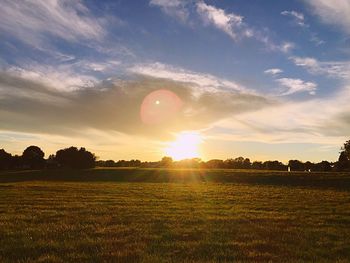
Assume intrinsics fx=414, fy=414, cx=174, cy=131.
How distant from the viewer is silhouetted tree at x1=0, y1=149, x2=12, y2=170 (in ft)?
470

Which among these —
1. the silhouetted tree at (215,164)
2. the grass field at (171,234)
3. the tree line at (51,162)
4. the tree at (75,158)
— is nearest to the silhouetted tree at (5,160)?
the tree line at (51,162)

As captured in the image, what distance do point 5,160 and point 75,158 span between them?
2408cm

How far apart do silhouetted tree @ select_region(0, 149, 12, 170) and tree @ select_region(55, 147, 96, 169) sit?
1615 cm

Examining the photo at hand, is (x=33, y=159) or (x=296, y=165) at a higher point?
(x=296, y=165)

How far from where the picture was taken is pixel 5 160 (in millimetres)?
144000

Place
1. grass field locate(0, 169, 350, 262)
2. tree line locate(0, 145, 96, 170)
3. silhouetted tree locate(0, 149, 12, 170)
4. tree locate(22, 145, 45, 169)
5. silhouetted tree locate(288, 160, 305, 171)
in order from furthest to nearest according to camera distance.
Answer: silhouetted tree locate(288, 160, 305, 171) → tree locate(22, 145, 45, 169) → tree line locate(0, 145, 96, 170) → silhouetted tree locate(0, 149, 12, 170) → grass field locate(0, 169, 350, 262)

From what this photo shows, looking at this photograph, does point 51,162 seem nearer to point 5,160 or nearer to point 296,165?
point 5,160

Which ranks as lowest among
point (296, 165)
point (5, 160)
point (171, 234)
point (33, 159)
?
point (171, 234)

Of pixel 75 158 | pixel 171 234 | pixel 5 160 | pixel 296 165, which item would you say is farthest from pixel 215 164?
pixel 171 234

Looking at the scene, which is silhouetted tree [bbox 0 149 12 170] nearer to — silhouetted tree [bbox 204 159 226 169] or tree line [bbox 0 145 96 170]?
tree line [bbox 0 145 96 170]

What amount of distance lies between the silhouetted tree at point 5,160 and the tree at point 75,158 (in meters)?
16.1

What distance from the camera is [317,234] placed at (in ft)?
64.0

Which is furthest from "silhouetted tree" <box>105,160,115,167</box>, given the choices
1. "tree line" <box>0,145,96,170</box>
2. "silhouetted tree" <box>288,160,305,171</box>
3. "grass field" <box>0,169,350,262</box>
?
"grass field" <box>0,169,350,262</box>

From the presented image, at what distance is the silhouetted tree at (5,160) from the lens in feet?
470
